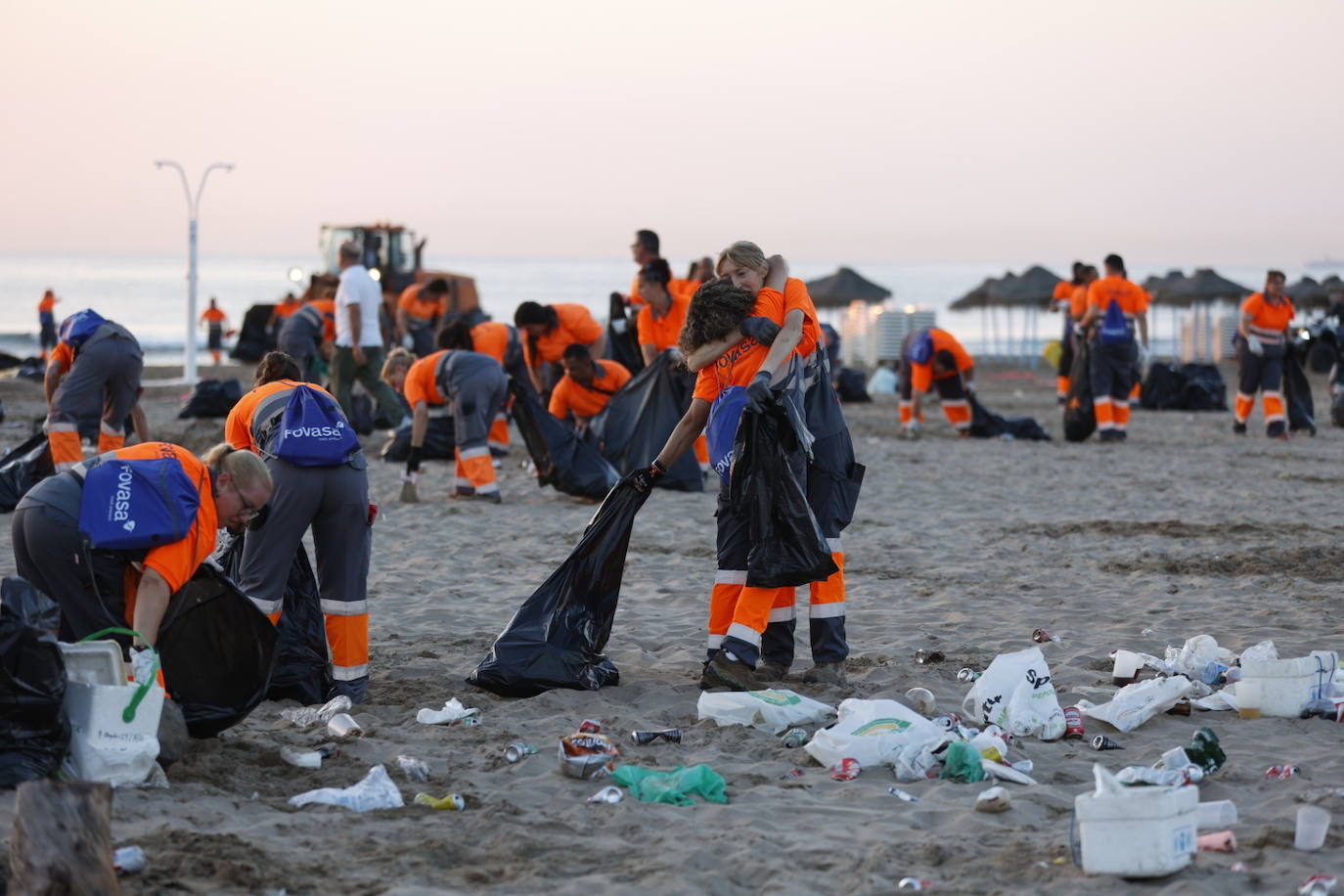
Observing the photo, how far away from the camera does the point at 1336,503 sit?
10.1 m

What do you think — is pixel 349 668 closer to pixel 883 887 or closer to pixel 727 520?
pixel 727 520

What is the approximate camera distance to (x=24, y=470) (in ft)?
30.3

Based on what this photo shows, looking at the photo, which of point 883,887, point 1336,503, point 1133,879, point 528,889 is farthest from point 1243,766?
point 1336,503

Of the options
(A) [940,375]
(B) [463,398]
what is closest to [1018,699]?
(B) [463,398]

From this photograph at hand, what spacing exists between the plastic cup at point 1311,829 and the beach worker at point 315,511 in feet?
10.0

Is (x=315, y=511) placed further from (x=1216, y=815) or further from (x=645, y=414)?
(x=645, y=414)

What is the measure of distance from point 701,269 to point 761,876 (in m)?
8.54

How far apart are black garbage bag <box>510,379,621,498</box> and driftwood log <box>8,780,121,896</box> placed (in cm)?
684

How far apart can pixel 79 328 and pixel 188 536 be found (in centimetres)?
521

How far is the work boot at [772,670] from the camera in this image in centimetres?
541

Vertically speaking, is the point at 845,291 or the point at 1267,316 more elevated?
the point at 845,291

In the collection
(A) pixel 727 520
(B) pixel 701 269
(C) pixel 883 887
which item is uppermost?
(B) pixel 701 269

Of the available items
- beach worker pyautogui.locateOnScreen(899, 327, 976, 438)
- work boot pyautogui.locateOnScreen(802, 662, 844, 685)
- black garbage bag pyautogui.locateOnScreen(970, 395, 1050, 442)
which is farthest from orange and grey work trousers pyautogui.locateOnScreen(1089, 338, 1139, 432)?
work boot pyautogui.locateOnScreen(802, 662, 844, 685)

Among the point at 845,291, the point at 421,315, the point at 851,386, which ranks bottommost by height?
the point at 851,386
